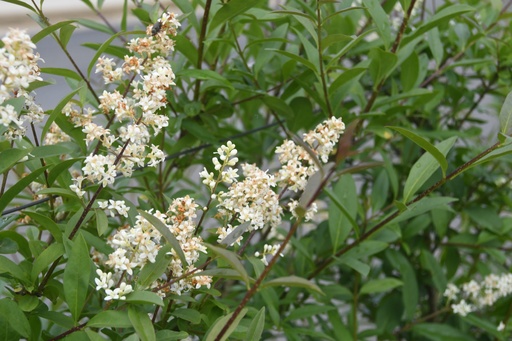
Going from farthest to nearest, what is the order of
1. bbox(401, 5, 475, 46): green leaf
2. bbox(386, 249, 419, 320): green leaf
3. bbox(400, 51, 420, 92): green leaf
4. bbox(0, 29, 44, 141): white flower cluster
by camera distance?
1. bbox(386, 249, 419, 320): green leaf
2. bbox(400, 51, 420, 92): green leaf
3. bbox(401, 5, 475, 46): green leaf
4. bbox(0, 29, 44, 141): white flower cluster

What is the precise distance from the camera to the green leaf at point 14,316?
0.63m

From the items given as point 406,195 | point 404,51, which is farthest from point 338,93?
point 406,195

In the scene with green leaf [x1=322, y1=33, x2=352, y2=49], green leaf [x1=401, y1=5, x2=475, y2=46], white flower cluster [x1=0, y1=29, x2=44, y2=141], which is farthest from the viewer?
green leaf [x1=401, y1=5, x2=475, y2=46]

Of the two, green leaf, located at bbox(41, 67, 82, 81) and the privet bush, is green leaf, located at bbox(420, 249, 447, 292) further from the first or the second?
green leaf, located at bbox(41, 67, 82, 81)

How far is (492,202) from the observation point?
1.31 meters

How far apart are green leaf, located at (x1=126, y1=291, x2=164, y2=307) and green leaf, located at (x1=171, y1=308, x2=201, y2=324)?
69 millimetres

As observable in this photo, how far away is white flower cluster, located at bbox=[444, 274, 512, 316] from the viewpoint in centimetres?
117

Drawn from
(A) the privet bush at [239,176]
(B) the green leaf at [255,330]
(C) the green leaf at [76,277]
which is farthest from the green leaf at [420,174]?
(C) the green leaf at [76,277]

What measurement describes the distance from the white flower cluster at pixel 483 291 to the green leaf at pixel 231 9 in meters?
0.60

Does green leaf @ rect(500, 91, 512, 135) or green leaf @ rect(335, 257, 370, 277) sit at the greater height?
green leaf @ rect(500, 91, 512, 135)

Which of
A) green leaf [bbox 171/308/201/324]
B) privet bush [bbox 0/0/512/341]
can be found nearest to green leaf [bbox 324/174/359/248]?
privet bush [bbox 0/0/512/341]

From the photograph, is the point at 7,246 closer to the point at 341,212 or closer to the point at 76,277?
the point at 76,277

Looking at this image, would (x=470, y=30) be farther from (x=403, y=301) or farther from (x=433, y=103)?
(x=403, y=301)

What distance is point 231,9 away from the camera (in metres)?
0.83
